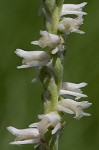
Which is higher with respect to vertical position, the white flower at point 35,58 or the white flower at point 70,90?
the white flower at point 35,58

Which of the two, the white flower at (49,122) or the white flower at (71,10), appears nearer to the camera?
the white flower at (49,122)

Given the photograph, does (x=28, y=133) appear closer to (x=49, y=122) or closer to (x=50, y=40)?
(x=49, y=122)

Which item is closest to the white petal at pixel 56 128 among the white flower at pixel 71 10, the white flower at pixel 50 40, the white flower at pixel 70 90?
the white flower at pixel 70 90

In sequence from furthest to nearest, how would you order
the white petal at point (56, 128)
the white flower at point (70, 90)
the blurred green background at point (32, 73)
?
the blurred green background at point (32, 73) < the white flower at point (70, 90) < the white petal at point (56, 128)

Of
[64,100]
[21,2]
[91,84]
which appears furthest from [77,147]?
[64,100]

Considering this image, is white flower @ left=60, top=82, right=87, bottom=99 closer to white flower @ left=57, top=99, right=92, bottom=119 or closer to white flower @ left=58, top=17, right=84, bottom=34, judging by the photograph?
white flower @ left=57, top=99, right=92, bottom=119

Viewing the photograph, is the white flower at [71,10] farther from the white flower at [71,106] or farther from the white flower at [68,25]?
the white flower at [71,106]

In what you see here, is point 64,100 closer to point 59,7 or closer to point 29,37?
point 59,7

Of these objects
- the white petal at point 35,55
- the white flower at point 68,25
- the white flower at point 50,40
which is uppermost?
the white flower at point 68,25
